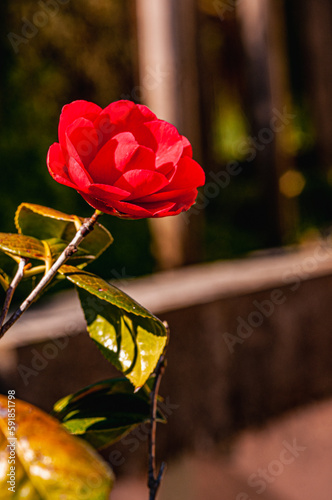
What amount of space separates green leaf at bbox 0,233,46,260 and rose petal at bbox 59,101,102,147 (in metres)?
0.10

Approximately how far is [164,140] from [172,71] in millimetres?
2225

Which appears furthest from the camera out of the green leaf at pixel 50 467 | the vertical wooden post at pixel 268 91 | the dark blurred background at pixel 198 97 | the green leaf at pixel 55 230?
the vertical wooden post at pixel 268 91

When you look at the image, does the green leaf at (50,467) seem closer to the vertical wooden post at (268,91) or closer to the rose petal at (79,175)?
the rose petal at (79,175)

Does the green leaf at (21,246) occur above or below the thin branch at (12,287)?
above

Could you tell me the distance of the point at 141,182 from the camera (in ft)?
1.50

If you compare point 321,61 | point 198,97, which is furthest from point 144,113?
point 321,61

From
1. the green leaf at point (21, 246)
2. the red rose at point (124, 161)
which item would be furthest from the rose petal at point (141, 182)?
the green leaf at point (21, 246)

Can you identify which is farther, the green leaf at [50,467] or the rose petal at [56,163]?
the rose petal at [56,163]

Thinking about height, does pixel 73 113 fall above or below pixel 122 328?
above

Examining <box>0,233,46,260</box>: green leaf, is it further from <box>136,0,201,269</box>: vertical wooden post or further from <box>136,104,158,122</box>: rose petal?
<box>136,0,201,269</box>: vertical wooden post

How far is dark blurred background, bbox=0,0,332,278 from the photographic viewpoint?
2.81m

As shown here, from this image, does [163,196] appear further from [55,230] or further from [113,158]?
[55,230]

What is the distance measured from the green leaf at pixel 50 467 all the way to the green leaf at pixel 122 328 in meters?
0.11

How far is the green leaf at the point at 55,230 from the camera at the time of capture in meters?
0.62
